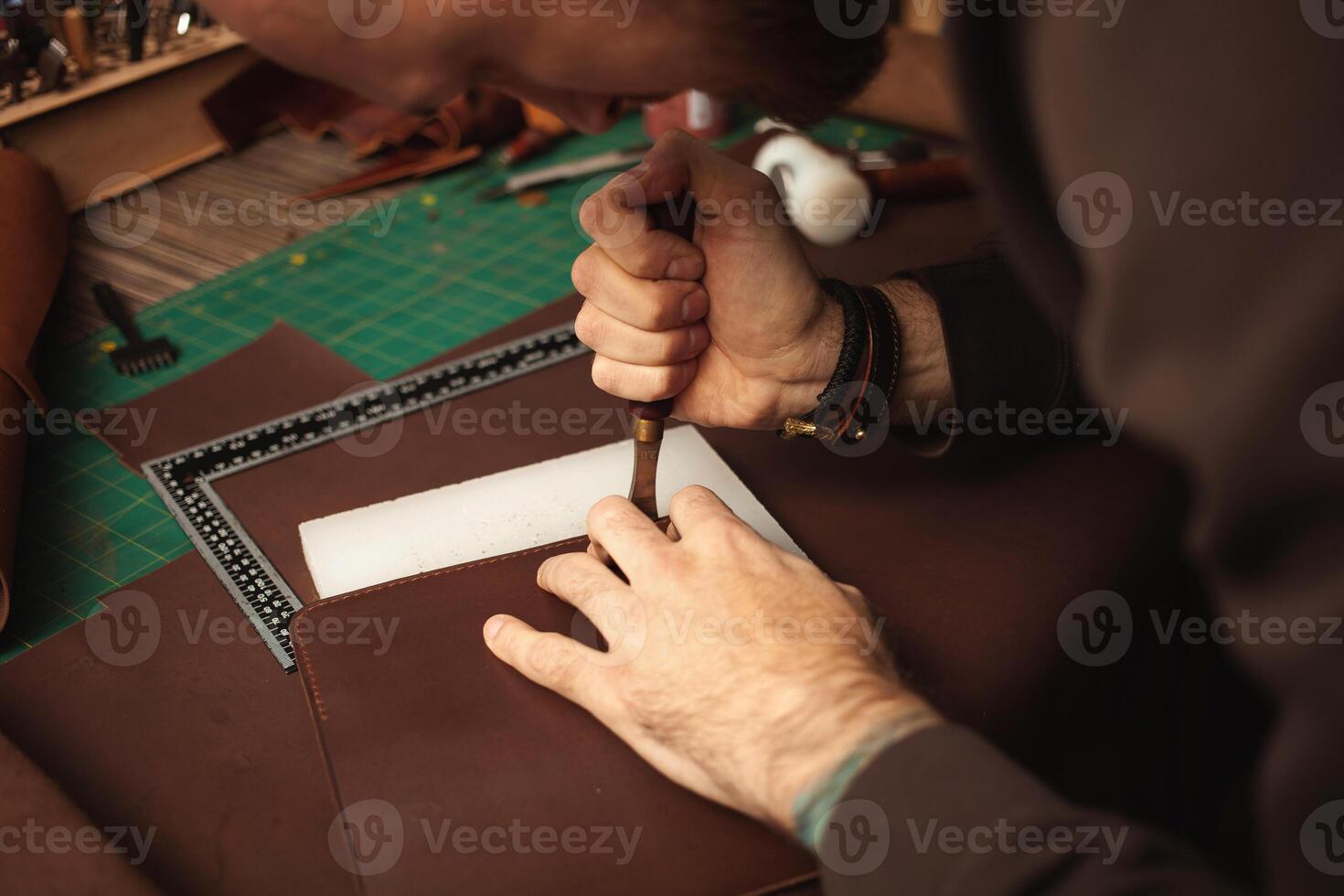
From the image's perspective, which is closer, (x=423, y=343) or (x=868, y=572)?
(x=868, y=572)

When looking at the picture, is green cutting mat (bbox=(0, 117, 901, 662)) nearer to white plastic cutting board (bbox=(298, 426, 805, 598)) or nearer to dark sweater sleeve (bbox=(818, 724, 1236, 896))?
white plastic cutting board (bbox=(298, 426, 805, 598))

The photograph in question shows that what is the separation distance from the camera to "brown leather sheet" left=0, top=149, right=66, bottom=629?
121 centimetres

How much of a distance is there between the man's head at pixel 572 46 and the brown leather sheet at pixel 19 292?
2.29 ft

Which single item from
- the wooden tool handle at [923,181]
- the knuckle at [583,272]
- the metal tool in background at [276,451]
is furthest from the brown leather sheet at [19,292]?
the wooden tool handle at [923,181]

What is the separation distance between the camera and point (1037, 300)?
0.82m

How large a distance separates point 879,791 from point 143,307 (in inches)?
62.4

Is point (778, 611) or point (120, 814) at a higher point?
point (778, 611)

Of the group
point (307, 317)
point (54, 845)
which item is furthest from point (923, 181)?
point (54, 845)

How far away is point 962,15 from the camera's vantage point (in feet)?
1.90

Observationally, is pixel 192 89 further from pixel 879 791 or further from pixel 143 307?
pixel 879 791

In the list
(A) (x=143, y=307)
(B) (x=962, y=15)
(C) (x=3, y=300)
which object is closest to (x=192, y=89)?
(A) (x=143, y=307)

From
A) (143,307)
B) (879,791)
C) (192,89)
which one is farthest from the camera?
(192,89)

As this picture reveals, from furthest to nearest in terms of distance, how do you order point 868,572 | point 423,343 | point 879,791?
point 423,343 < point 868,572 < point 879,791

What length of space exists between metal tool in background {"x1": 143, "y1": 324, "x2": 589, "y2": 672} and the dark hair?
67cm
